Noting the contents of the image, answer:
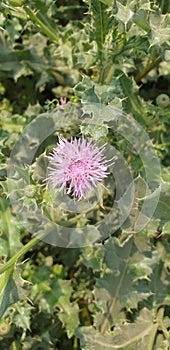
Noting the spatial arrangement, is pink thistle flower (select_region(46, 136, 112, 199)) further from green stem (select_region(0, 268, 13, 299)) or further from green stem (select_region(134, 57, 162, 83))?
green stem (select_region(134, 57, 162, 83))

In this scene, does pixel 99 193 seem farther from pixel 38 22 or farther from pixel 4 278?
pixel 38 22

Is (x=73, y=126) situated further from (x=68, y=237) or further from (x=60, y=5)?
(x=60, y=5)

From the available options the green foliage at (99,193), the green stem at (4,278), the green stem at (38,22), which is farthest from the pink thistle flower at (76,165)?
the green stem at (38,22)

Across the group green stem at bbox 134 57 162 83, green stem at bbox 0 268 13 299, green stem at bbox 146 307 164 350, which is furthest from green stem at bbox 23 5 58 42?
green stem at bbox 146 307 164 350

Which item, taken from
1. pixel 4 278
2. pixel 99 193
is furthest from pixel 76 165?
pixel 4 278

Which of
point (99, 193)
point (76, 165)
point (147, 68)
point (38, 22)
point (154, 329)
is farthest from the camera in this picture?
point (147, 68)
